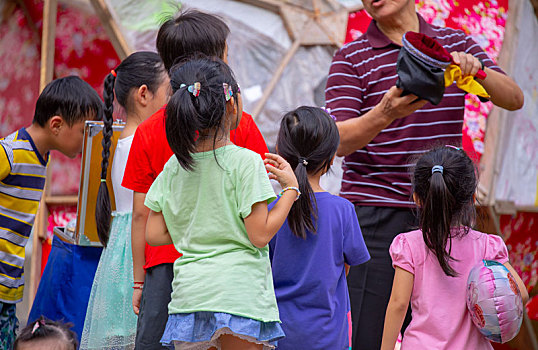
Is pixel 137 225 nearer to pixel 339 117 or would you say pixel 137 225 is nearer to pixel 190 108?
pixel 190 108

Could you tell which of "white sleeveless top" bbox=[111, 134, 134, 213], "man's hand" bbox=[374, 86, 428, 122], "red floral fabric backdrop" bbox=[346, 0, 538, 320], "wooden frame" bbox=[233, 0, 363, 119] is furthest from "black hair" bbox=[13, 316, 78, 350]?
"red floral fabric backdrop" bbox=[346, 0, 538, 320]

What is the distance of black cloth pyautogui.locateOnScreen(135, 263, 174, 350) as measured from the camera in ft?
4.90

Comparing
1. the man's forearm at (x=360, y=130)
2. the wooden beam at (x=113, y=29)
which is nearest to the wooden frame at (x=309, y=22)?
the wooden beam at (x=113, y=29)

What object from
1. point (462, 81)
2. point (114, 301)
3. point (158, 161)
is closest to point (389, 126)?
point (462, 81)

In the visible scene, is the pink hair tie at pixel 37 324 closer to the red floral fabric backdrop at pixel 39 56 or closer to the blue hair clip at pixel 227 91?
the blue hair clip at pixel 227 91

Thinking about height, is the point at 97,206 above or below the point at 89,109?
below

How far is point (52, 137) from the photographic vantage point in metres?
2.22

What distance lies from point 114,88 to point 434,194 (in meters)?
1.11

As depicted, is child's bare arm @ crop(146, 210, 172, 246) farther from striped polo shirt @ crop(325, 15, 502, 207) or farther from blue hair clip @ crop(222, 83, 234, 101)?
striped polo shirt @ crop(325, 15, 502, 207)

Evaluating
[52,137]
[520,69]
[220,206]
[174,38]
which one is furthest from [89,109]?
[520,69]

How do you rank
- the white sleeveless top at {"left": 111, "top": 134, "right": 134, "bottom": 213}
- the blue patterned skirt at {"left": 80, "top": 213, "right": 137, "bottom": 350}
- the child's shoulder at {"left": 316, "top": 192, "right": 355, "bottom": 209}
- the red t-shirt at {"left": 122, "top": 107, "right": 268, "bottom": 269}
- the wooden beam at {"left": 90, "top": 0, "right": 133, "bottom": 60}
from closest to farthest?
the red t-shirt at {"left": 122, "top": 107, "right": 268, "bottom": 269} < the child's shoulder at {"left": 316, "top": 192, "right": 355, "bottom": 209} < the blue patterned skirt at {"left": 80, "top": 213, "right": 137, "bottom": 350} < the white sleeveless top at {"left": 111, "top": 134, "right": 134, "bottom": 213} < the wooden beam at {"left": 90, "top": 0, "right": 133, "bottom": 60}

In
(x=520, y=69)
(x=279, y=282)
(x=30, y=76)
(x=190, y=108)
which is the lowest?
(x=279, y=282)

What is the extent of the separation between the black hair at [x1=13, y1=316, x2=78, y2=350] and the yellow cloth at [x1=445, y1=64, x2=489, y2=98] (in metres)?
1.27

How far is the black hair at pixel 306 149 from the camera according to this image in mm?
1640
